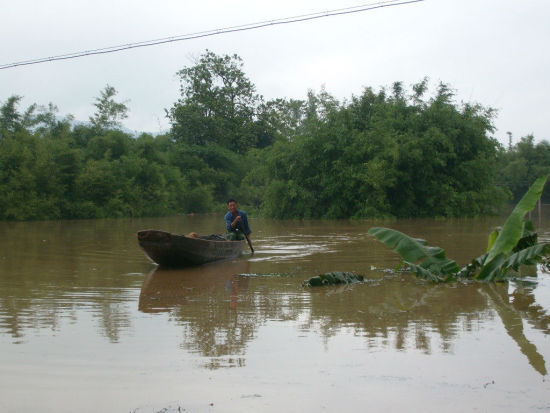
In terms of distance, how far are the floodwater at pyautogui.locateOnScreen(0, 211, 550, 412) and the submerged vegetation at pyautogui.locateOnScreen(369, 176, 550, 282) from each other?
268mm

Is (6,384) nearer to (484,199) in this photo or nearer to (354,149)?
(354,149)

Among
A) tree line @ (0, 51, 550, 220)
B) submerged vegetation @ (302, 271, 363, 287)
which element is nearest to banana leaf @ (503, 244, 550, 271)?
submerged vegetation @ (302, 271, 363, 287)

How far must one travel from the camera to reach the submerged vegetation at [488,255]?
27.4 ft

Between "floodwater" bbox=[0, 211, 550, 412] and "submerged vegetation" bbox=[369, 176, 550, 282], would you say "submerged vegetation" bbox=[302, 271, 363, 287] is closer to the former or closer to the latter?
"floodwater" bbox=[0, 211, 550, 412]

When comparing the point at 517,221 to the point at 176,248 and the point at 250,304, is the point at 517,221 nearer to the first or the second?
the point at 250,304

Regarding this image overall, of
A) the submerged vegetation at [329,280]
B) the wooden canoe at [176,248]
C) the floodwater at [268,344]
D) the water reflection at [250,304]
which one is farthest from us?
the wooden canoe at [176,248]

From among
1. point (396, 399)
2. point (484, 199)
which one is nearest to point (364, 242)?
point (396, 399)

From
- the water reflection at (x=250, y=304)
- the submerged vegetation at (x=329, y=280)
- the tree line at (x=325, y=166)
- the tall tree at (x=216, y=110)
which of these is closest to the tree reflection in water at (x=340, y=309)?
the water reflection at (x=250, y=304)

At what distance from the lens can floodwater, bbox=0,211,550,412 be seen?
3922 millimetres

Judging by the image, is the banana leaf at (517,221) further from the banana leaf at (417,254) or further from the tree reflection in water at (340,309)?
the banana leaf at (417,254)

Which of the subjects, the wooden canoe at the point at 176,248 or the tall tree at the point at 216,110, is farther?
the tall tree at the point at 216,110

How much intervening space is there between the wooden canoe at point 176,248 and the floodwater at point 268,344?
63 cm

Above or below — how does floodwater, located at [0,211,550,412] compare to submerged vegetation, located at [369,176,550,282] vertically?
below

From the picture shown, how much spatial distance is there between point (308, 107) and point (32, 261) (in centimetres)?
4617
